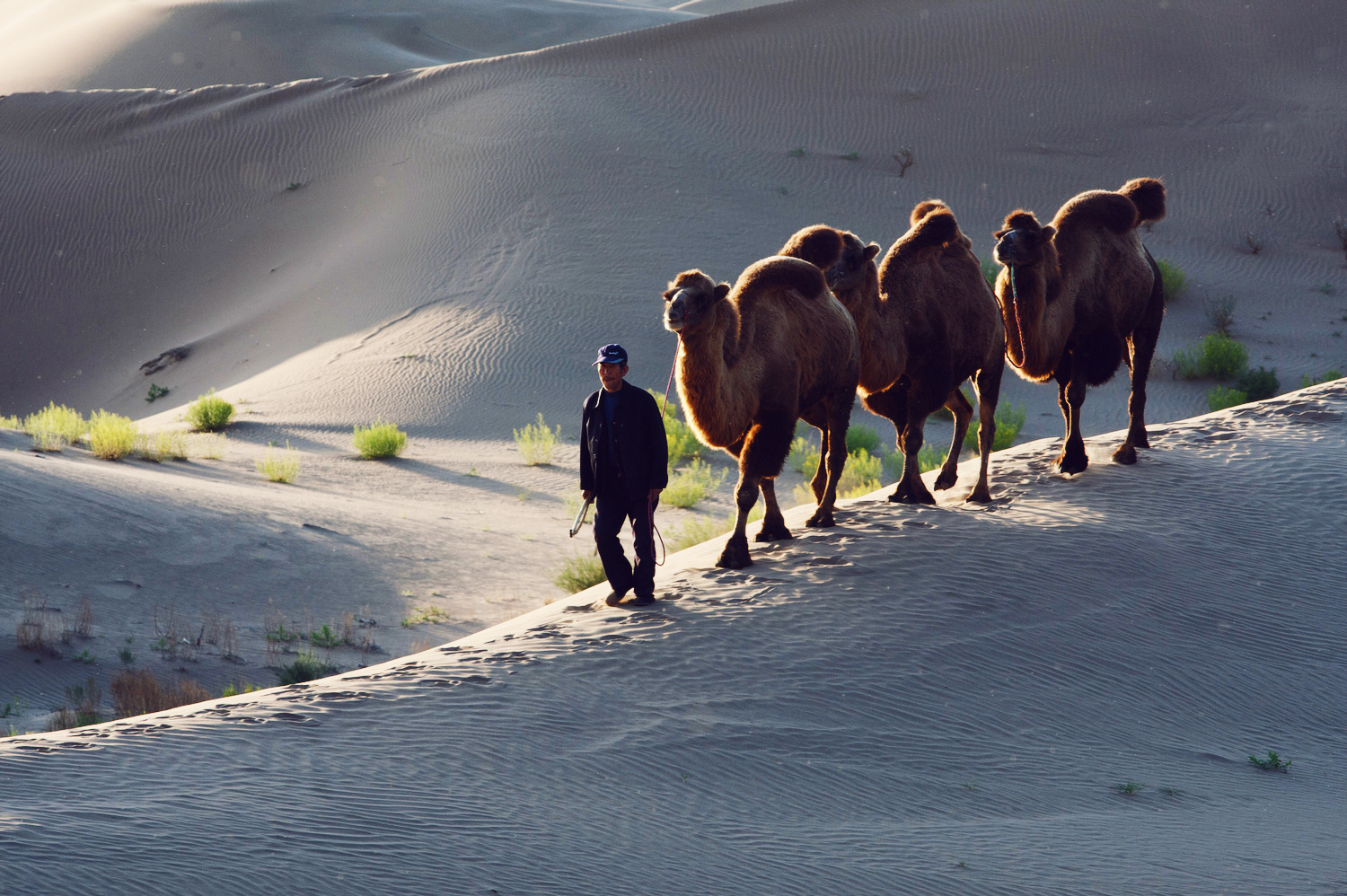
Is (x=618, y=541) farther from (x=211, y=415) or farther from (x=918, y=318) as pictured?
(x=211, y=415)

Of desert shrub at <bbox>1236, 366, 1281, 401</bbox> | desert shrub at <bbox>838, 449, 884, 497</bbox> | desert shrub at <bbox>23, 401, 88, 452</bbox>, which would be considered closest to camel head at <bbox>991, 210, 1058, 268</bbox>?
desert shrub at <bbox>838, 449, 884, 497</bbox>

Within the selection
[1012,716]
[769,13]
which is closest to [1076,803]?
[1012,716]

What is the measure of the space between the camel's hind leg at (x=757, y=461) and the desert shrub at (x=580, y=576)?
154 inches

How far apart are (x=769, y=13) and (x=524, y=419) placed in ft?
88.9

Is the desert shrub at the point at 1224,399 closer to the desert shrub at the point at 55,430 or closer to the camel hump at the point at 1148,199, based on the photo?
the camel hump at the point at 1148,199

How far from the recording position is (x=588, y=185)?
1257 inches

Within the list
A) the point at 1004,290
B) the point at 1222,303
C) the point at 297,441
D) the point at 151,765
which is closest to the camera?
the point at 151,765

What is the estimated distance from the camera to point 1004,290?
375 inches

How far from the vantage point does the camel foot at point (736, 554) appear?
7816 mm

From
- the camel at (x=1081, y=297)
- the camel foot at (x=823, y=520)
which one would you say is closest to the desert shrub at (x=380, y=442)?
the camel foot at (x=823, y=520)

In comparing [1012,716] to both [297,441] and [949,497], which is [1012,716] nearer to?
[949,497]

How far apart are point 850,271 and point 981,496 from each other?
2145 millimetres

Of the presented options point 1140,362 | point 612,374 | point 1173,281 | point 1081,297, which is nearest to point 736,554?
point 612,374

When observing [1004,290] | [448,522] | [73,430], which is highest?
[1004,290]
